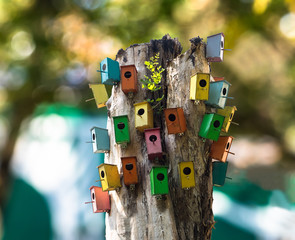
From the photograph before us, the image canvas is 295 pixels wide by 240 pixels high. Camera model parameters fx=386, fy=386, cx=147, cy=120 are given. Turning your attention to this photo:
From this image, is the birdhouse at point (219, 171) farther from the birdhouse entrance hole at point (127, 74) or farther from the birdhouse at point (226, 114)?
the birdhouse entrance hole at point (127, 74)

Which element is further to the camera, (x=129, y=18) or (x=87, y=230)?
(x=129, y=18)

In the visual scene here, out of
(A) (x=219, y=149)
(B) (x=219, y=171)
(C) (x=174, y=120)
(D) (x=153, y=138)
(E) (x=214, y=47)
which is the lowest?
(B) (x=219, y=171)

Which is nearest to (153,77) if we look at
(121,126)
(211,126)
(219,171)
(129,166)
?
(121,126)

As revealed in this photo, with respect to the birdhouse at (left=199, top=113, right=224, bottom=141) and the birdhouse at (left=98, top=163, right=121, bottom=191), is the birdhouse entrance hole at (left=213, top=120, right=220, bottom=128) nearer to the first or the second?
the birdhouse at (left=199, top=113, right=224, bottom=141)

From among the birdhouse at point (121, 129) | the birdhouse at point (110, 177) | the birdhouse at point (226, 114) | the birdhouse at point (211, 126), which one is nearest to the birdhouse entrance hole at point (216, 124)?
the birdhouse at point (211, 126)

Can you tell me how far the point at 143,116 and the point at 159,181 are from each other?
465mm

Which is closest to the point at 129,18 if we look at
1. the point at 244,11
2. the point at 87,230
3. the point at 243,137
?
the point at 244,11

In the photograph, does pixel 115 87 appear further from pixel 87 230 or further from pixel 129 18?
pixel 129 18

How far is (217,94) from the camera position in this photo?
2.76 m

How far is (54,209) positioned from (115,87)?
3002mm

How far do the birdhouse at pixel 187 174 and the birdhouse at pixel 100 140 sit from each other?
604mm

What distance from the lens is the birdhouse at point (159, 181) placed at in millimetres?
2479

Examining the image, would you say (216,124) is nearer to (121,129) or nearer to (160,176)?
(160,176)

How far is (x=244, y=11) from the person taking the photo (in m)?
5.96
